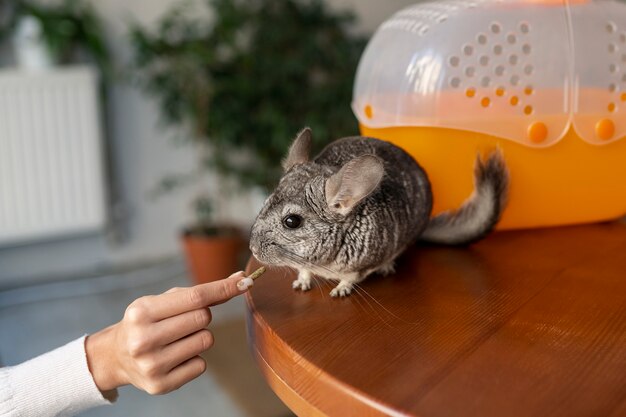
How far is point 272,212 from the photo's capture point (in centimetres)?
72

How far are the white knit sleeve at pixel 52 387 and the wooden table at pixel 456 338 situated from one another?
205 millimetres

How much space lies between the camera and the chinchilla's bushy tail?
0.90 meters

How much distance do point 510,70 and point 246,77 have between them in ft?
5.98

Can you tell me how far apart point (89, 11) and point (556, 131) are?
219 centimetres

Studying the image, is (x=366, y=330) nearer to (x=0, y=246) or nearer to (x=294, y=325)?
(x=294, y=325)

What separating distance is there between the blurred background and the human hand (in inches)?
63.9

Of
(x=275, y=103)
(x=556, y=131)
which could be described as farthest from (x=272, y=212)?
(x=275, y=103)

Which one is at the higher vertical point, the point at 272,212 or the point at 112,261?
the point at 272,212

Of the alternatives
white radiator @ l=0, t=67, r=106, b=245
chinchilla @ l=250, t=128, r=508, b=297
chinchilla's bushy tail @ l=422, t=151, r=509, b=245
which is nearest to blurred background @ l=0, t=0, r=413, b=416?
white radiator @ l=0, t=67, r=106, b=245

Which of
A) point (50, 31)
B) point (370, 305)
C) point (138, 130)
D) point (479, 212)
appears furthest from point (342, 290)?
point (138, 130)

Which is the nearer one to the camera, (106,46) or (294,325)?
(294,325)

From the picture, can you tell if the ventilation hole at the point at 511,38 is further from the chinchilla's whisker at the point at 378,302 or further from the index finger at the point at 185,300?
the index finger at the point at 185,300

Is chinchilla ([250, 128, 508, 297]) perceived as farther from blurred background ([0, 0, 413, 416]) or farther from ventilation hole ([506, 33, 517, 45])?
blurred background ([0, 0, 413, 416])

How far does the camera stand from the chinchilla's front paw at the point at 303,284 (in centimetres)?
76
